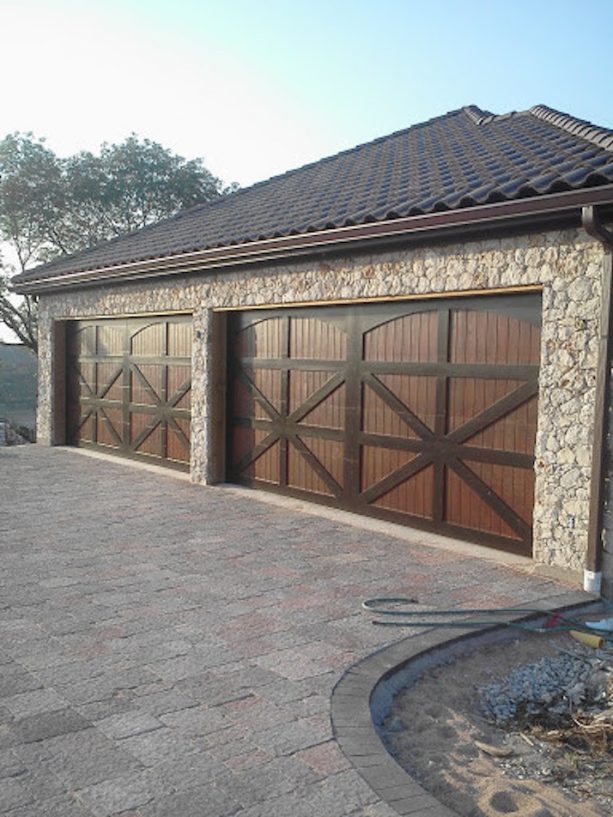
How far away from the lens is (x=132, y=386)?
40.3 feet

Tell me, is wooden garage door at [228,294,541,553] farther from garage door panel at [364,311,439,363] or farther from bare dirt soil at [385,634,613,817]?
bare dirt soil at [385,634,613,817]

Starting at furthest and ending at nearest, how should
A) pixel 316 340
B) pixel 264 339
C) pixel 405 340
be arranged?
pixel 264 339
pixel 316 340
pixel 405 340

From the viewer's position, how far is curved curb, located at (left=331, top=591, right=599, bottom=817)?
284 centimetres

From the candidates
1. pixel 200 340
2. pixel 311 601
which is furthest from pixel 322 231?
pixel 311 601

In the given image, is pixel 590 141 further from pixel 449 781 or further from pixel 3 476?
pixel 3 476

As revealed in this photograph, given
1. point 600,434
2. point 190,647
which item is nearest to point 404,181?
point 600,434

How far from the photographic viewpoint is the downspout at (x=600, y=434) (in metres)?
5.53

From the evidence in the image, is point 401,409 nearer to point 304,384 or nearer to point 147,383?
point 304,384

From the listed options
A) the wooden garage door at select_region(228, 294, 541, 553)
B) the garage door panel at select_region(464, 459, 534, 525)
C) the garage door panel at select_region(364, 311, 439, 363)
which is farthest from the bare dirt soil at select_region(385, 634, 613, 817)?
the garage door panel at select_region(364, 311, 439, 363)

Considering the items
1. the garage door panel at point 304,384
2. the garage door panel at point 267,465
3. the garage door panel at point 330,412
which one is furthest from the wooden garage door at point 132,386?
the garage door panel at point 330,412

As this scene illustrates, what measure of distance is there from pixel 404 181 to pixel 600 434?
13.5ft

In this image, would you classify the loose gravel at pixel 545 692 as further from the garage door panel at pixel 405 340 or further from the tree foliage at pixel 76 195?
the tree foliage at pixel 76 195

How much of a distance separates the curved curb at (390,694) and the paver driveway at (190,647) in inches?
2.6

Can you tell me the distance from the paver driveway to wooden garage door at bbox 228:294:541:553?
57 cm
